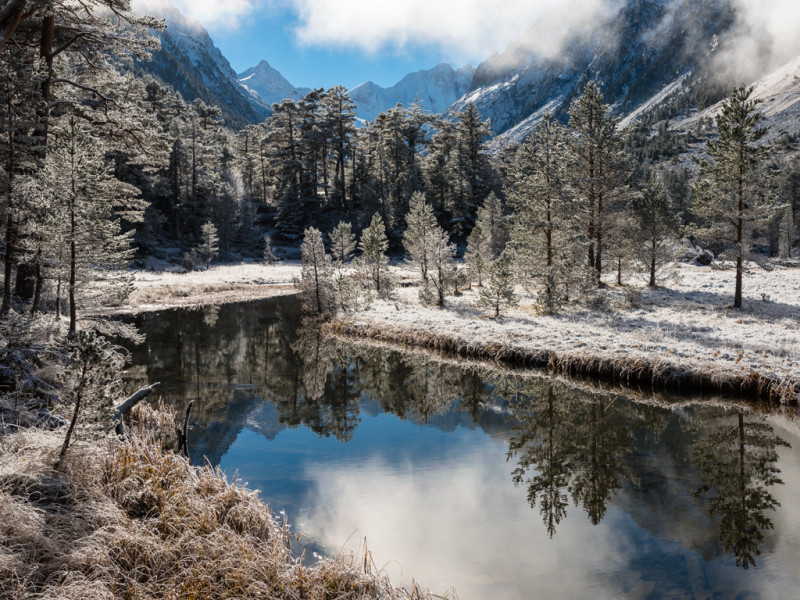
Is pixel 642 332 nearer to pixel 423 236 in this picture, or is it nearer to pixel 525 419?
pixel 525 419

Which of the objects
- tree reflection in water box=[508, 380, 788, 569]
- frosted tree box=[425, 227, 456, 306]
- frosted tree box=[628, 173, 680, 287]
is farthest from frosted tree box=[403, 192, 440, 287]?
tree reflection in water box=[508, 380, 788, 569]

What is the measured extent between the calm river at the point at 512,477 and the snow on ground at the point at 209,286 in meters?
17.8

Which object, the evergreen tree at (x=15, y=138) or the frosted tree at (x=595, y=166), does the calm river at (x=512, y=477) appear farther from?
the frosted tree at (x=595, y=166)

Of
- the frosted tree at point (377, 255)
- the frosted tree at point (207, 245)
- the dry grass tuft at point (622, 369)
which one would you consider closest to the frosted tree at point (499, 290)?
the dry grass tuft at point (622, 369)

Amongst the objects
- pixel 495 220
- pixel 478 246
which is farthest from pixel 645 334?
pixel 495 220

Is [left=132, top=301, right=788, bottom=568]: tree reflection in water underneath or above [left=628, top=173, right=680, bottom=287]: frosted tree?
underneath

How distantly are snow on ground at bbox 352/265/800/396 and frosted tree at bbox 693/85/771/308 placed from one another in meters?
3.14

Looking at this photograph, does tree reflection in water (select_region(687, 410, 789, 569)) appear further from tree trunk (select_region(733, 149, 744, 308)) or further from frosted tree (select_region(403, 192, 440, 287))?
frosted tree (select_region(403, 192, 440, 287))

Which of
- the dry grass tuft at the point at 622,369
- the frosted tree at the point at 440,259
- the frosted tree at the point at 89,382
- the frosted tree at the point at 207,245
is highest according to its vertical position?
the frosted tree at the point at 207,245

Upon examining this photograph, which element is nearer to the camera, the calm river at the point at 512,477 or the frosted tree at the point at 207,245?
the calm river at the point at 512,477

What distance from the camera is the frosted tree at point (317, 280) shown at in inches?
1126

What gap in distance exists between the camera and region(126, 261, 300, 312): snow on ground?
112ft

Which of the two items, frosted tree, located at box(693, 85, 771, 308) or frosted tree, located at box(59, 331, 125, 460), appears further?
frosted tree, located at box(693, 85, 771, 308)

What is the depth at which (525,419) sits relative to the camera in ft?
42.9
